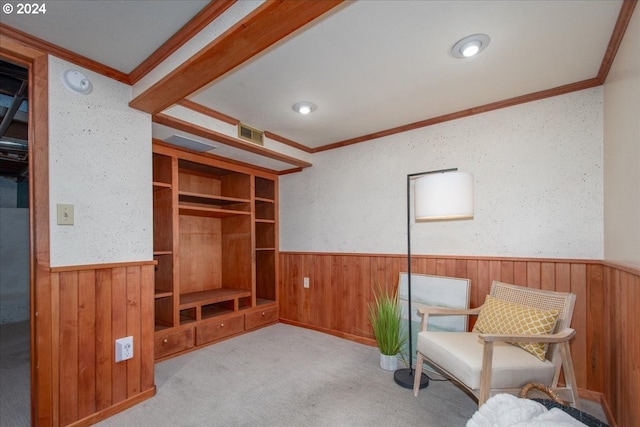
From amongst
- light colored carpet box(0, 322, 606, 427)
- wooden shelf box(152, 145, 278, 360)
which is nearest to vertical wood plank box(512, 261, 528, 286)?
light colored carpet box(0, 322, 606, 427)

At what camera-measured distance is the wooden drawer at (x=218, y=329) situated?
9.59 ft

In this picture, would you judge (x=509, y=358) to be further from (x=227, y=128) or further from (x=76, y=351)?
(x=227, y=128)

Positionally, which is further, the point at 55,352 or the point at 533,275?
the point at 533,275

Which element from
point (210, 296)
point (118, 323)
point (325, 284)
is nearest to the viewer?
point (118, 323)

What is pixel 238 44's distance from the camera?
4.40 ft

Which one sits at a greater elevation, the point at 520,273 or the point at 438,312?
the point at 520,273

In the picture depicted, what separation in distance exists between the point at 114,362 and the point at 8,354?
75.7 inches

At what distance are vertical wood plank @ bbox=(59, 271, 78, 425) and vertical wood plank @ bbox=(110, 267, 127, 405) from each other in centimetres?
19

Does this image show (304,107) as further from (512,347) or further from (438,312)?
(512,347)

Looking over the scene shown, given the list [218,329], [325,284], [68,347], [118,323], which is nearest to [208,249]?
[218,329]

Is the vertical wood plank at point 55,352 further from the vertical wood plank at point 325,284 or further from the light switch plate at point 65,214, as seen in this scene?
the vertical wood plank at point 325,284

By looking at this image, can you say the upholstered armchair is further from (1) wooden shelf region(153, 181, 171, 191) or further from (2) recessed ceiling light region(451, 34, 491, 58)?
(1) wooden shelf region(153, 181, 171, 191)

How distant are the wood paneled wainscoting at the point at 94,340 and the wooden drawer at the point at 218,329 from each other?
0.88 metres

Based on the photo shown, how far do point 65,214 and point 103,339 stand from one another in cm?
81
